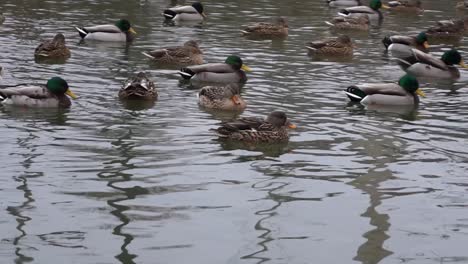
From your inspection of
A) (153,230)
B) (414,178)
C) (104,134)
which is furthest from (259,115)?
(153,230)

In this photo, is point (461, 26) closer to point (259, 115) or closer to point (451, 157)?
point (259, 115)

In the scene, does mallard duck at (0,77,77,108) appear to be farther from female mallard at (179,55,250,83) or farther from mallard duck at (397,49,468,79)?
mallard duck at (397,49,468,79)

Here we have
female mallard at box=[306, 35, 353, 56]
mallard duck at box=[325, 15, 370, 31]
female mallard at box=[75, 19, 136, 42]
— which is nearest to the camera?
female mallard at box=[306, 35, 353, 56]

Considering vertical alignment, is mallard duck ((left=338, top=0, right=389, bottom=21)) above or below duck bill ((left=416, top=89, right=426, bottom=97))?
above

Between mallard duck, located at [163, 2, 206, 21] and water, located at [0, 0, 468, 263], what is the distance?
7.42m

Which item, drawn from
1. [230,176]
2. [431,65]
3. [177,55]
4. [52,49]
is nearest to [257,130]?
[230,176]

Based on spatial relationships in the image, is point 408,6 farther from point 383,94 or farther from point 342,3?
point 383,94

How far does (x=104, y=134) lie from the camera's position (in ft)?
43.1

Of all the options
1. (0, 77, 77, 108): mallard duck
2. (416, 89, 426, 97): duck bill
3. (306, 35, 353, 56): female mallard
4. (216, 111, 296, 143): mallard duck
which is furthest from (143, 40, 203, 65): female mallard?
(216, 111, 296, 143): mallard duck

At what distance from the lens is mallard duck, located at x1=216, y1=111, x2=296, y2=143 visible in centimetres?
1307

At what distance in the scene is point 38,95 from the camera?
1499 centimetres

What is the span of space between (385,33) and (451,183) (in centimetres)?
1465

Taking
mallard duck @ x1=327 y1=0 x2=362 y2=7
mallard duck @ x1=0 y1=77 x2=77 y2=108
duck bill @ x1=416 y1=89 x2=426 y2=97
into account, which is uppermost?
mallard duck @ x1=0 y1=77 x2=77 y2=108

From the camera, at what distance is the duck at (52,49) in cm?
1931
